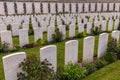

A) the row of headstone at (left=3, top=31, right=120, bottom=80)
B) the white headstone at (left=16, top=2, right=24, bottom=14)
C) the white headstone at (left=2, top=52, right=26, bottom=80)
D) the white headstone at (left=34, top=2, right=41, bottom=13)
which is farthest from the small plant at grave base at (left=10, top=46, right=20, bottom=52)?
the white headstone at (left=34, top=2, right=41, bottom=13)

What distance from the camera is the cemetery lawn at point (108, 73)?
5079 millimetres

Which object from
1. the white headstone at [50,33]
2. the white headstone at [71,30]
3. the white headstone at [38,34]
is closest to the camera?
the white headstone at [38,34]

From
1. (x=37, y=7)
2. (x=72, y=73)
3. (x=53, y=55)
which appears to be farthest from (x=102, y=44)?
(x=37, y=7)

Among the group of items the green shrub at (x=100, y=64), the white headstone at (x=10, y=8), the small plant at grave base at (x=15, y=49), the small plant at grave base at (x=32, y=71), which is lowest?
the green shrub at (x=100, y=64)

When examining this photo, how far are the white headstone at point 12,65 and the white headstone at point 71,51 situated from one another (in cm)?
136

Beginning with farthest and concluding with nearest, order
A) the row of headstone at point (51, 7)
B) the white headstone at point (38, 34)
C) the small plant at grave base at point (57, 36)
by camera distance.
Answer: the row of headstone at point (51, 7), the small plant at grave base at point (57, 36), the white headstone at point (38, 34)

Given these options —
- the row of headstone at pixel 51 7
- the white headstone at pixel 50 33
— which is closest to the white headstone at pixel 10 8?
the row of headstone at pixel 51 7

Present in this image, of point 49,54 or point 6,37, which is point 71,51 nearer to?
point 49,54

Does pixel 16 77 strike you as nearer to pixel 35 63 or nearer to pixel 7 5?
pixel 35 63

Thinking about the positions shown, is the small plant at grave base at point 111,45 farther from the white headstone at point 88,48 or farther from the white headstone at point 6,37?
the white headstone at point 6,37

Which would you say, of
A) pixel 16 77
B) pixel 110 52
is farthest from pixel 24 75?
pixel 110 52

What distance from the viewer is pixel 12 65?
4.04 metres

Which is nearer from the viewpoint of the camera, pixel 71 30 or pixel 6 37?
pixel 6 37

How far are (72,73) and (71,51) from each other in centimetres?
71
